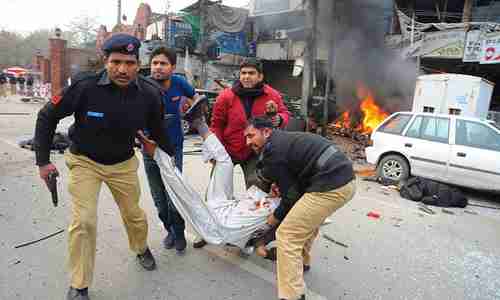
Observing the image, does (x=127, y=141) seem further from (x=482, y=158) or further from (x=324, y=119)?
(x=324, y=119)

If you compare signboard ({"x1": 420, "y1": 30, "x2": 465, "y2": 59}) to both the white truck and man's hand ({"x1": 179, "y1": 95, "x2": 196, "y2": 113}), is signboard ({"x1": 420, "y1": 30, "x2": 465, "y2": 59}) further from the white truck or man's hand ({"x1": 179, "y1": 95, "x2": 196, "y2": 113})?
man's hand ({"x1": 179, "y1": 95, "x2": 196, "y2": 113})

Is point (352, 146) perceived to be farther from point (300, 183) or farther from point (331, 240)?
point (300, 183)

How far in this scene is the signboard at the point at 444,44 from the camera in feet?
37.4

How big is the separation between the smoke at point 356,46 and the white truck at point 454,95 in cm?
320

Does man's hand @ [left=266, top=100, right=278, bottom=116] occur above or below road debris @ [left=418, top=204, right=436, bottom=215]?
above

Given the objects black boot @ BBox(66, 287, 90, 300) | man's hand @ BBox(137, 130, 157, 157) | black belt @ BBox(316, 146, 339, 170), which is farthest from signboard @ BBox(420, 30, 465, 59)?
black boot @ BBox(66, 287, 90, 300)

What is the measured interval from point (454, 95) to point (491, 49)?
96.7 inches

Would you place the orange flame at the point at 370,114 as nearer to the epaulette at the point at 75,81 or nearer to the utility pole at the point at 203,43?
the utility pole at the point at 203,43

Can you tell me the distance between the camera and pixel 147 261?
2768mm

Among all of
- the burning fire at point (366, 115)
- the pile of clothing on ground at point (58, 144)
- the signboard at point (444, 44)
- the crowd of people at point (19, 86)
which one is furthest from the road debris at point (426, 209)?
the crowd of people at point (19, 86)

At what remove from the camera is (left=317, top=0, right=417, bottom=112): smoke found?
1402cm

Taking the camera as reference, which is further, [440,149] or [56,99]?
[440,149]

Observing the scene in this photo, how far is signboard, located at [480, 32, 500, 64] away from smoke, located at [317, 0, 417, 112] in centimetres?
346

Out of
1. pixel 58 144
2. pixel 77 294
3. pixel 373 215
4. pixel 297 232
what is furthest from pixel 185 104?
pixel 58 144
